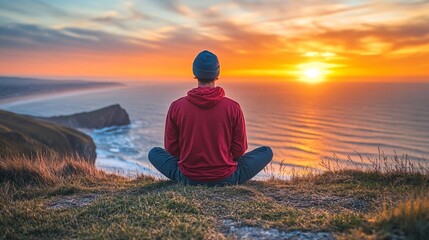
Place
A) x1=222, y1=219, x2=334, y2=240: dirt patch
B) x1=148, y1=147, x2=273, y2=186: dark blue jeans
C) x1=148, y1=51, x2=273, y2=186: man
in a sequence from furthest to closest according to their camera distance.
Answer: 1. x1=148, y1=147, x2=273, y2=186: dark blue jeans
2. x1=148, y1=51, x2=273, y2=186: man
3. x1=222, y1=219, x2=334, y2=240: dirt patch

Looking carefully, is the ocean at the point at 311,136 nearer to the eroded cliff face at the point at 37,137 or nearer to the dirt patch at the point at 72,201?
the eroded cliff face at the point at 37,137

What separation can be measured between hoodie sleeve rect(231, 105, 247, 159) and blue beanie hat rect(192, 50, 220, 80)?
75 centimetres

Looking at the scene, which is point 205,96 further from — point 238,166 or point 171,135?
point 238,166

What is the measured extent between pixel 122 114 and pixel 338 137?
3821cm

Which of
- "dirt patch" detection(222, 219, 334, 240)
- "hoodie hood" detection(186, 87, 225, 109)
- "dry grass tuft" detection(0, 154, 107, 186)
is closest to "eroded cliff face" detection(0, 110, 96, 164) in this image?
"dry grass tuft" detection(0, 154, 107, 186)

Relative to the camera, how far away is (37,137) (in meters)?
29.8

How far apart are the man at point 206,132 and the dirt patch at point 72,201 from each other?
1494 millimetres

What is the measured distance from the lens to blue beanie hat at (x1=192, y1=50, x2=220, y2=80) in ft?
17.8

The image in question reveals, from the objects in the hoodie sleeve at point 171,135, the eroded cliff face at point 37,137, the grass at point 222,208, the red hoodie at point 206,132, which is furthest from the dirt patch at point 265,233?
the eroded cliff face at point 37,137

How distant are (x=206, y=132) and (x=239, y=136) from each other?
62cm

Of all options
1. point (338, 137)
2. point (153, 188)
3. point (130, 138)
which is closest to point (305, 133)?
point (338, 137)

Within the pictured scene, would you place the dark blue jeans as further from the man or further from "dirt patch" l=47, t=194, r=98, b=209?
"dirt patch" l=47, t=194, r=98, b=209

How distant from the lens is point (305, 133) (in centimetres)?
4688

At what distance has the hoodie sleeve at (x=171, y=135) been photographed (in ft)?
18.9
